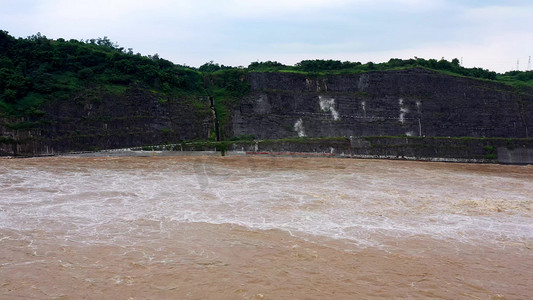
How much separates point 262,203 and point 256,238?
180 inches

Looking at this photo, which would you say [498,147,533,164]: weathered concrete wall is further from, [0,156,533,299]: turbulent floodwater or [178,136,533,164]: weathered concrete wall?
[0,156,533,299]: turbulent floodwater

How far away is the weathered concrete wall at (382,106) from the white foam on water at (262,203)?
14989 millimetres

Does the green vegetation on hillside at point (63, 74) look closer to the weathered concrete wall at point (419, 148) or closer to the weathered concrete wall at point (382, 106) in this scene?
the weathered concrete wall at point (382, 106)

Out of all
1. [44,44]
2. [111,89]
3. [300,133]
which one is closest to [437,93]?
[300,133]

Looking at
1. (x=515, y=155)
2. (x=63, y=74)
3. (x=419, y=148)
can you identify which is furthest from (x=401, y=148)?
(x=63, y=74)

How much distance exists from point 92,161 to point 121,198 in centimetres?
1210

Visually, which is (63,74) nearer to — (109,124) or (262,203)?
(109,124)

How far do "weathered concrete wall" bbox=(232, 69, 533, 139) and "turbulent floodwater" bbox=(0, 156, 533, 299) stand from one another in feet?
58.7

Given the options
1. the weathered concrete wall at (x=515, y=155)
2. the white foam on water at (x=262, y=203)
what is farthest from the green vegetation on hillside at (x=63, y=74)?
the weathered concrete wall at (x=515, y=155)

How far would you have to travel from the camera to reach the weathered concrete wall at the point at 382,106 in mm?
38688

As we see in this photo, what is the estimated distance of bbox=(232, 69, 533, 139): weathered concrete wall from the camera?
127 feet

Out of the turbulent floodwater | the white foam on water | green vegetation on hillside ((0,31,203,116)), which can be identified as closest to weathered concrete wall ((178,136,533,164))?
the white foam on water

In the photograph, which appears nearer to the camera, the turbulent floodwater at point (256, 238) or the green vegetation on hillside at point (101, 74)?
the turbulent floodwater at point (256, 238)

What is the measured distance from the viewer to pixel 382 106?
4100 centimetres
